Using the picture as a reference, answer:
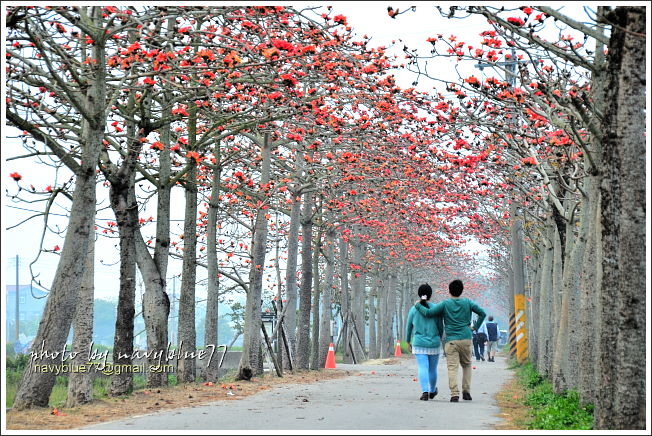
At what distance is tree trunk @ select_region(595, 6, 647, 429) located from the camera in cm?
718

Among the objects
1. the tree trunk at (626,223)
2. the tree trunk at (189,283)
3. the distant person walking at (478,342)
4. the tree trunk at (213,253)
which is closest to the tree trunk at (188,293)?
the tree trunk at (189,283)

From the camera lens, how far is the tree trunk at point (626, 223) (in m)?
7.18

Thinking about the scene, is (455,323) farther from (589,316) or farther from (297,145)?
(297,145)

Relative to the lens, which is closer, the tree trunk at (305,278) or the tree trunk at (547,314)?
the tree trunk at (547,314)

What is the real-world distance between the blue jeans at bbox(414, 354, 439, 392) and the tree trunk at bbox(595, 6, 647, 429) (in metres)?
4.71

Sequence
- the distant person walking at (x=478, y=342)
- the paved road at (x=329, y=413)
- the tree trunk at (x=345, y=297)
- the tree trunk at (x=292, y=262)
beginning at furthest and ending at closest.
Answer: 1. the distant person walking at (x=478, y=342)
2. the tree trunk at (x=345, y=297)
3. the tree trunk at (x=292, y=262)
4. the paved road at (x=329, y=413)

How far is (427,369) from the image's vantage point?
12164 millimetres

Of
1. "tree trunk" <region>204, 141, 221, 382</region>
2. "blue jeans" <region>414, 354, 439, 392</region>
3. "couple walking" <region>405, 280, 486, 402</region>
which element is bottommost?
"blue jeans" <region>414, 354, 439, 392</region>

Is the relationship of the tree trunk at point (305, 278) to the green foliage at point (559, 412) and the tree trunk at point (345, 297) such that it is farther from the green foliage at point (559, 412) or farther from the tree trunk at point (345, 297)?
the green foliage at point (559, 412)

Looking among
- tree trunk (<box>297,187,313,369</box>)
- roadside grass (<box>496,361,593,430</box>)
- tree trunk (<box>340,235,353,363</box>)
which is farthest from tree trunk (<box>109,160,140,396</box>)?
tree trunk (<box>340,235,353,363</box>)

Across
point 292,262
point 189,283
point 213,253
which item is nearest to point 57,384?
point 292,262

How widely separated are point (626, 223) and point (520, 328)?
2012 centimetres

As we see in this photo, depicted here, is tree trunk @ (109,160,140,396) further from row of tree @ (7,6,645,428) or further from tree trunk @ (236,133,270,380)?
tree trunk @ (236,133,270,380)

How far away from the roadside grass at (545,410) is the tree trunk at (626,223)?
114 cm
